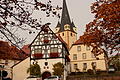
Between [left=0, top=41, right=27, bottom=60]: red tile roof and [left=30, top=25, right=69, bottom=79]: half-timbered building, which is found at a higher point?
[left=30, top=25, right=69, bottom=79]: half-timbered building

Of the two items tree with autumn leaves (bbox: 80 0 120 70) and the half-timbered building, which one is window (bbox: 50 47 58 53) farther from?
tree with autumn leaves (bbox: 80 0 120 70)

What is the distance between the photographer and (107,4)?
13.6 metres

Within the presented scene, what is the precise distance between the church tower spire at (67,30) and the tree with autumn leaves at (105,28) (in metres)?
57.1

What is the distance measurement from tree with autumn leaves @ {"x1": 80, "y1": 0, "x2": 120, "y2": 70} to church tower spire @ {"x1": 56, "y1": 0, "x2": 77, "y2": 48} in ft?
187

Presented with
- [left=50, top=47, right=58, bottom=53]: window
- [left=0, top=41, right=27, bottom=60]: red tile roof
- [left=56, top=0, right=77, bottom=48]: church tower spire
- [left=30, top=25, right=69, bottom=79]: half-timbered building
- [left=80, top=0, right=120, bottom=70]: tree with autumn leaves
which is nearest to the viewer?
[left=0, top=41, right=27, bottom=60]: red tile roof

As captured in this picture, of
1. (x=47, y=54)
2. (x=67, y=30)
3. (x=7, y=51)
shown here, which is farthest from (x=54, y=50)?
(x=67, y=30)

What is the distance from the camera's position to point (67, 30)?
75.2 metres

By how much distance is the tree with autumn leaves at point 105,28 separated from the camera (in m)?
12.8

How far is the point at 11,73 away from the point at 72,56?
1794cm

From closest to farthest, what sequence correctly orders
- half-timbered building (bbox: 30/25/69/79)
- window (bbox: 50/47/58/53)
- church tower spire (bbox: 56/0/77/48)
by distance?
half-timbered building (bbox: 30/25/69/79), window (bbox: 50/47/58/53), church tower spire (bbox: 56/0/77/48)

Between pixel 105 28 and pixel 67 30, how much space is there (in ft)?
201

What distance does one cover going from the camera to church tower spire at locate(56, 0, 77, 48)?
73794 mm

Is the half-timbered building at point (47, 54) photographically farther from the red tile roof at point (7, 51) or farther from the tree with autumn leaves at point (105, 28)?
the red tile roof at point (7, 51)

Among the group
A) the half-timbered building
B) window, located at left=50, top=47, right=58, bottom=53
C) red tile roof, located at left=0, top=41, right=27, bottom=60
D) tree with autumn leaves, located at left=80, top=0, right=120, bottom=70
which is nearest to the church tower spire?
the half-timbered building
